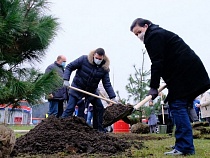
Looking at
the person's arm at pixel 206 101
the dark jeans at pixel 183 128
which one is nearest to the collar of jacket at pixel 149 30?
the dark jeans at pixel 183 128

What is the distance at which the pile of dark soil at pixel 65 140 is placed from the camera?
4047 mm

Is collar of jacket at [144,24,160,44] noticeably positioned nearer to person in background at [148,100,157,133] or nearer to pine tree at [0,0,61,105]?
pine tree at [0,0,61,105]

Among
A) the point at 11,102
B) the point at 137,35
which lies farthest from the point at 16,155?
the point at 137,35

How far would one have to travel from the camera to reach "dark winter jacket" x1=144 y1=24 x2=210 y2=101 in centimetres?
382

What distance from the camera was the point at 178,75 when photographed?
3.86 meters

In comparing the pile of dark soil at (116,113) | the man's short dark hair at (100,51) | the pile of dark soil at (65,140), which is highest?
the man's short dark hair at (100,51)

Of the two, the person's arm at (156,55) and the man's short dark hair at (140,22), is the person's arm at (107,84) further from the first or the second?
the person's arm at (156,55)

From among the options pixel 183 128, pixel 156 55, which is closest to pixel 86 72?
pixel 156 55

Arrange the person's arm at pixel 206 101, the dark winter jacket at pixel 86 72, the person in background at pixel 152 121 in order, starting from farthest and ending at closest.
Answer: the person in background at pixel 152 121
the person's arm at pixel 206 101
the dark winter jacket at pixel 86 72

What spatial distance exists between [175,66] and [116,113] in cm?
150

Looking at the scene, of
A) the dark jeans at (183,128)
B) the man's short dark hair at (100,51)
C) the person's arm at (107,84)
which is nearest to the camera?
the dark jeans at (183,128)

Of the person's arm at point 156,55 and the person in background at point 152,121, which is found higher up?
the person's arm at point 156,55

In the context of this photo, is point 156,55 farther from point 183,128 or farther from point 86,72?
point 86,72

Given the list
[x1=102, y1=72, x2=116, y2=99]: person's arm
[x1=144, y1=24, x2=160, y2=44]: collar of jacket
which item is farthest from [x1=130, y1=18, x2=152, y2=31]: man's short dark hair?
[x1=102, y1=72, x2=116, y2=99]: person's arm
